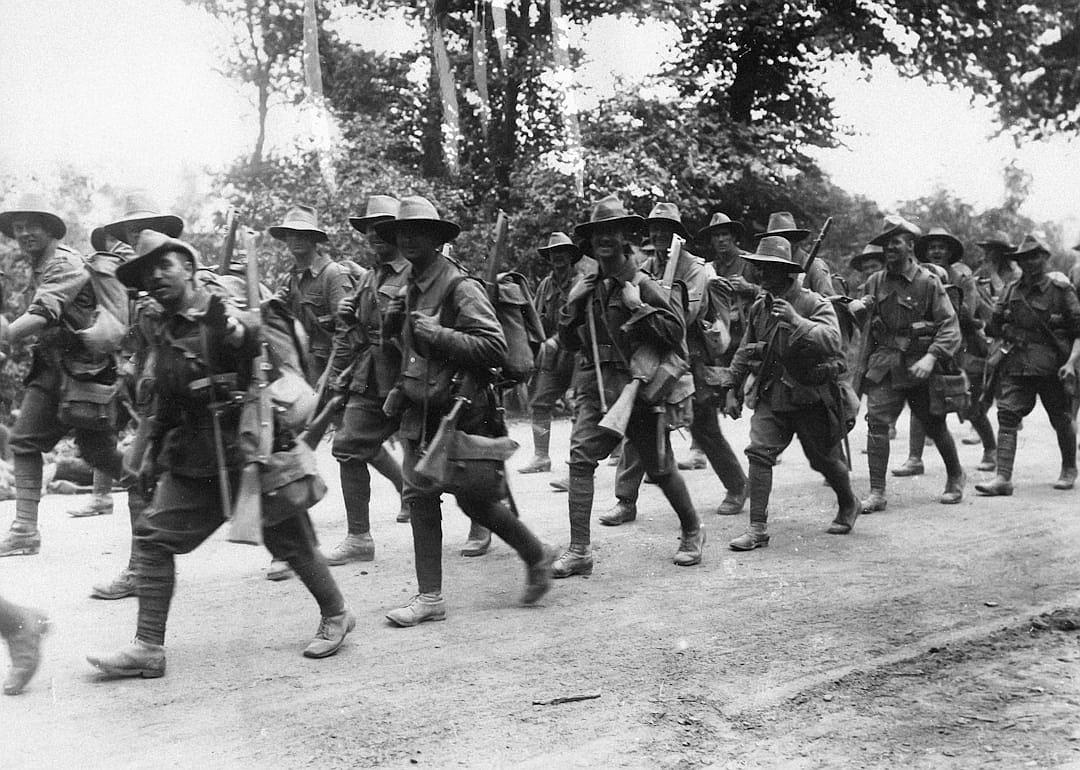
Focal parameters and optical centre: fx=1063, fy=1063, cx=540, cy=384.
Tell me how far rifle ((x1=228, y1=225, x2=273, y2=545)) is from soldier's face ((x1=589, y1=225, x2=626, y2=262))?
2192mm

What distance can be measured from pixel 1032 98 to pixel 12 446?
16.4 metres

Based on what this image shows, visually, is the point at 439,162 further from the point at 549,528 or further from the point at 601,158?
the point at 549,528

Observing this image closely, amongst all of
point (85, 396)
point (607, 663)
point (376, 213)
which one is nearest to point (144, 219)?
point (85, 396)

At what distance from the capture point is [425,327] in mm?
4910

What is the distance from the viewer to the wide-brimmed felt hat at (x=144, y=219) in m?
5.52

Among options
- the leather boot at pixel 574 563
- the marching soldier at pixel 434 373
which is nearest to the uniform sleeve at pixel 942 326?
the leather boot at pixel 574 563

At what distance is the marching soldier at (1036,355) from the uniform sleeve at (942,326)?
1156 mm

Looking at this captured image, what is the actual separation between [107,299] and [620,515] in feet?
11.9

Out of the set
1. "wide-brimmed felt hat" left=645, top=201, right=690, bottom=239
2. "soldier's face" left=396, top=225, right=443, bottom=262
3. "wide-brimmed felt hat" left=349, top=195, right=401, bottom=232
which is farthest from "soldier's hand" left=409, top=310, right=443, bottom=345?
"wide-brimmed felt hat" left=645, top=201, right=690, bottom=239

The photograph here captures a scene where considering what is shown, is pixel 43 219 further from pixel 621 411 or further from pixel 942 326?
pixel 942 326

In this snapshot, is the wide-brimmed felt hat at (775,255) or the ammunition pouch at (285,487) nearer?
the ammunition pouch at (285,487)

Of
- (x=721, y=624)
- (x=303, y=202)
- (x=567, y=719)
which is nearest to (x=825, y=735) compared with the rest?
(x=567, y=719)

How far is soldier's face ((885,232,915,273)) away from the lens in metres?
8.02

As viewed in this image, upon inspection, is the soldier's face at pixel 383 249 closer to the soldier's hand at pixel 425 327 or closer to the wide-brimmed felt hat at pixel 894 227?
the soldier's hand at pixel 425 327
